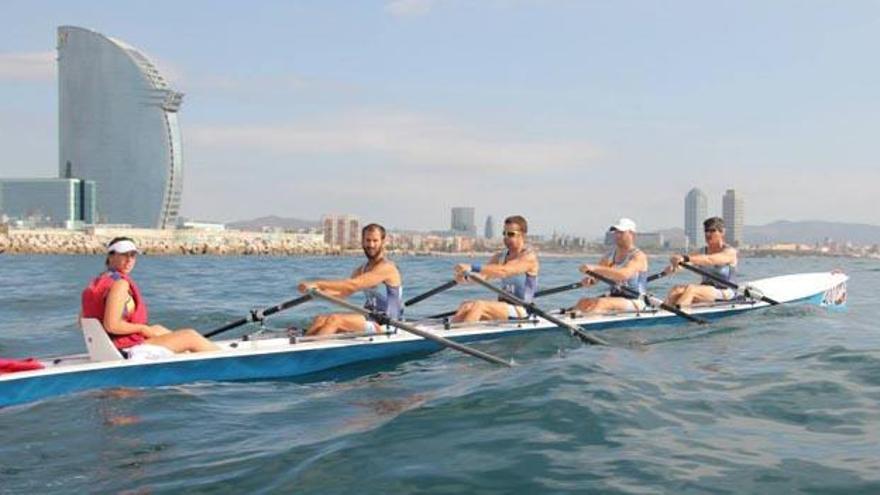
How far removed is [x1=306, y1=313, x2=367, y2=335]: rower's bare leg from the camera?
1012 cm

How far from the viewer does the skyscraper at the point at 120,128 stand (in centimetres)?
13550

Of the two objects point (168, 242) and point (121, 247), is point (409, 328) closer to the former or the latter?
point (121, 247)

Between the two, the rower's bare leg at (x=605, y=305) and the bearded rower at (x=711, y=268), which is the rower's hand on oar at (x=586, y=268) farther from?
the bearded rower at (x=711, y=268)

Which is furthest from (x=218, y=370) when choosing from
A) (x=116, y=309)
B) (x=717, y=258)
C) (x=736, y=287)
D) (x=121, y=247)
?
(x=736, y=287)

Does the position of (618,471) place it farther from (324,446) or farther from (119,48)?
(119,48)

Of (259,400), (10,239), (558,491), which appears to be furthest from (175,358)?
(10,239)

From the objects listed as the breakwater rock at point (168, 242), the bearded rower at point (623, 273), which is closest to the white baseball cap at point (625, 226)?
the bearded rower at point (623, 273)

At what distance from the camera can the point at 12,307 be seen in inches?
756

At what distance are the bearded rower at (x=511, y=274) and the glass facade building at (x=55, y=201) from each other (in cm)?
14316

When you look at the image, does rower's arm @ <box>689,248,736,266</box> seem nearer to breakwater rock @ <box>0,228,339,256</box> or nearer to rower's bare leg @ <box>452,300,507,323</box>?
rower's bare leg @ <box>452,300,507,323</box>

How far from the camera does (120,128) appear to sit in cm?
13812

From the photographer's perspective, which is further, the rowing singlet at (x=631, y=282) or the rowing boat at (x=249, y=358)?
the rowing singlet at (x=631, y=282)

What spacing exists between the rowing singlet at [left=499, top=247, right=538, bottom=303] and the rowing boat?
418 millimetres

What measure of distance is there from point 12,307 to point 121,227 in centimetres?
12098
